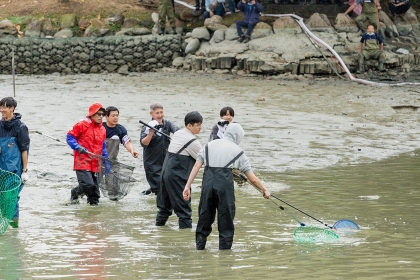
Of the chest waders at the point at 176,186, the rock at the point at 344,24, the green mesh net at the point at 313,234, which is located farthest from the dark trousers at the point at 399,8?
the green mesh net at the point at 313,234

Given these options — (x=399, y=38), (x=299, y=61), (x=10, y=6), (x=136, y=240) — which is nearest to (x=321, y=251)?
(x=136, y=240)

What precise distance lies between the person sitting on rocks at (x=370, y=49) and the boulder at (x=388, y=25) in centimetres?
200

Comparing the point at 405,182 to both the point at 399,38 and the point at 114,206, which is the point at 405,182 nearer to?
the point at 114,206

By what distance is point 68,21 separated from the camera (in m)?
29.7

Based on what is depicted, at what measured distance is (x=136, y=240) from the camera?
10406 millimetres

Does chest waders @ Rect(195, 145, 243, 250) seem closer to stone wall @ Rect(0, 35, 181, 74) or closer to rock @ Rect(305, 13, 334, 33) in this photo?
rock @ Rect(305, 13, 334, 33)

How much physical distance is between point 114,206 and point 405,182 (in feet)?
14.9

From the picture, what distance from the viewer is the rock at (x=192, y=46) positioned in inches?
1082

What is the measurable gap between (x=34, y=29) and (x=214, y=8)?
18.7 ft

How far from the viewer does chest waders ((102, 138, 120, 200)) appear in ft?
41.2

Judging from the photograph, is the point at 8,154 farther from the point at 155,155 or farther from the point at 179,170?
the point at 155,155

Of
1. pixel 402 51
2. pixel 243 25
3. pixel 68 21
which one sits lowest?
pixel 402 51

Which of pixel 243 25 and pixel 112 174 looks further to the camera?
pixel 243 25

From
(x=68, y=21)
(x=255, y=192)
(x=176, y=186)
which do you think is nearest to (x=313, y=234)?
(x=176, y=186)
